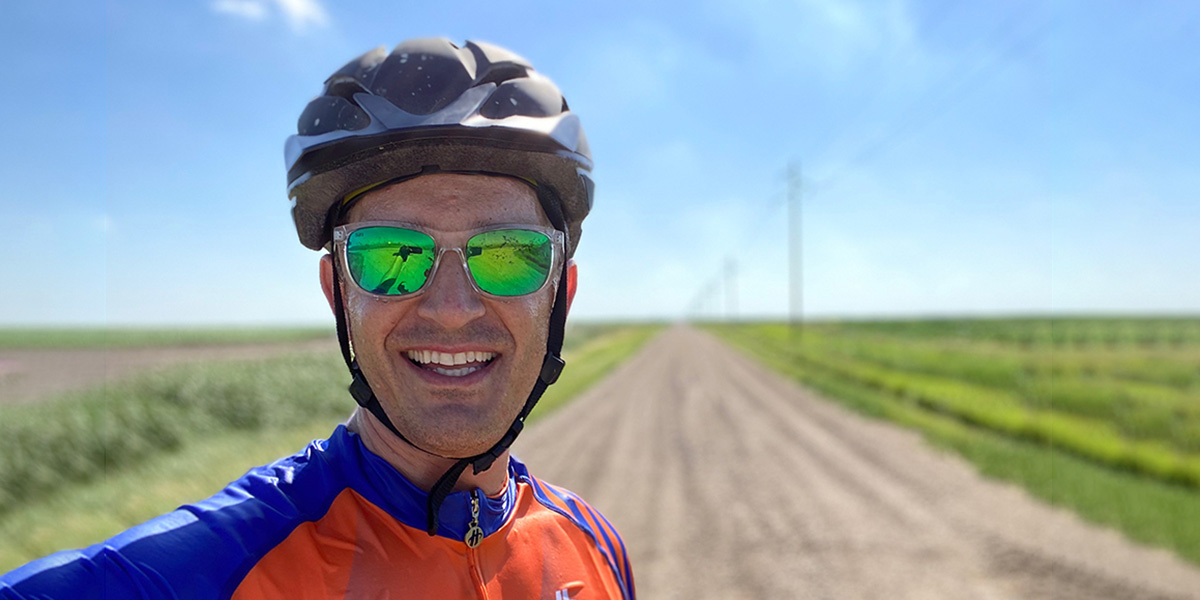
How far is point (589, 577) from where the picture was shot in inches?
71.9

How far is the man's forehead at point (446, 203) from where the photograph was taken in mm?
1562

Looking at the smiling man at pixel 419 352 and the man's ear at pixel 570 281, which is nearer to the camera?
the smiling man at pixel 419 352

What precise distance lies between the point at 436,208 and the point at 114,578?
1026 mm

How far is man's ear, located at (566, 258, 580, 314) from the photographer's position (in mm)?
1910

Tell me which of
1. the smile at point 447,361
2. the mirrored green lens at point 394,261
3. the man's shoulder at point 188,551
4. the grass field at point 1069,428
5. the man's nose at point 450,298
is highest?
the mirrored green lens at point 394,261

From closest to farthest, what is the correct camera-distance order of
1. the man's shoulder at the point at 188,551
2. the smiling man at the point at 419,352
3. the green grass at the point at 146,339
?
the man's shoulder at the point at 188,551 → the smiling man at the point at 419,352 → the green grass at the point at 146,339

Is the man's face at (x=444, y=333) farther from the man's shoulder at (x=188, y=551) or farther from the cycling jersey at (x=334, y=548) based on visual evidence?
the man's shoulder at (x=188, y=551)

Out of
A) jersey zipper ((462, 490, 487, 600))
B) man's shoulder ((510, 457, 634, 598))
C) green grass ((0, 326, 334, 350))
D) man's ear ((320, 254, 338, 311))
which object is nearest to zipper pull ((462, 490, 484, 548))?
jersey zipper ((462, 490, 487, 600))

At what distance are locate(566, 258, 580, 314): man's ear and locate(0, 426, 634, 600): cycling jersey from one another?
0.59 m

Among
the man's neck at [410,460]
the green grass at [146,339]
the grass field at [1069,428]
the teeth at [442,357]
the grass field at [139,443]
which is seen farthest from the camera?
the green grass at [146,339]

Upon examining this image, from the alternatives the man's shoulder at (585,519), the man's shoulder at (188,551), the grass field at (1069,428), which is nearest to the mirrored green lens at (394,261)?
the man's shoulder at (188,551)

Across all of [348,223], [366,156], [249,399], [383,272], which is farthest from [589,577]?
[249,399]

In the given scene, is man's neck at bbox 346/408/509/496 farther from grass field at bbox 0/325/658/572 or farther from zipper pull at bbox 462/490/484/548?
grass field at bbox 0/325/658/572

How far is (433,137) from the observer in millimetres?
1618
